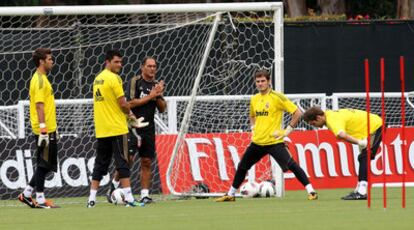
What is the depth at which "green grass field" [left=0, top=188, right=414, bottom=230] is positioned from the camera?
13.9m

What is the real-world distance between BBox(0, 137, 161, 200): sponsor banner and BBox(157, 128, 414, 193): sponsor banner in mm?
532

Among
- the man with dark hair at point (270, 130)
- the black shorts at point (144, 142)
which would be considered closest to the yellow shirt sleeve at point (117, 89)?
the black shorts at point (144, 142)

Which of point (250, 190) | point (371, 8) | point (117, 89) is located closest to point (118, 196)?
point (117, 89)

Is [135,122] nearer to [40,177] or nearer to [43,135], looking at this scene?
[43,135]

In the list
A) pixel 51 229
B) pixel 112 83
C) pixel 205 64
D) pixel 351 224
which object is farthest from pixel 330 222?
pixel 205 64

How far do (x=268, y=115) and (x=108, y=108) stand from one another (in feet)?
8.01

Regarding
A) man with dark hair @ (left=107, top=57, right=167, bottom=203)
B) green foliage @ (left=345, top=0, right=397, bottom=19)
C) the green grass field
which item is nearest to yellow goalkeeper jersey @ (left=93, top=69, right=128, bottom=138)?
man with dark hair @ (left=107, top=57, right=167, bottom=203)

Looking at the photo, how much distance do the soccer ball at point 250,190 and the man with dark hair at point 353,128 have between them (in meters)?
1.40

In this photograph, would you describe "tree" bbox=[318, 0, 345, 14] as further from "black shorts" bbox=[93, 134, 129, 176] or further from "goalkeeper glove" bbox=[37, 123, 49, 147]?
"goalkeeper glove" bbox=[37, 123, 49, 147]

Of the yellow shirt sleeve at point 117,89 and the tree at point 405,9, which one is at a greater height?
the tree at point 405,9

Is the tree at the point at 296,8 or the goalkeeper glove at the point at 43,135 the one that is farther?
the tree at the point at 296,8

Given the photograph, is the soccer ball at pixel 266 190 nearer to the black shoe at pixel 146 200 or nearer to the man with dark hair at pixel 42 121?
the black shoe at pixel 146 200

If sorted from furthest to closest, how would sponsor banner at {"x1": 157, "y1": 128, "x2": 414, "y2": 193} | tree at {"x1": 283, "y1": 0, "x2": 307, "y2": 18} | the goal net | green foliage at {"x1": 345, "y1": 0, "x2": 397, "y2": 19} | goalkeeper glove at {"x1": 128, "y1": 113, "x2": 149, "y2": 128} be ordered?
green foliage at {"x1": 345, "y1": 0, "x2": 397, "y2": 19}
tree at {"x1": 283, "y1": 0, "x2": 307, "y2": 18}
sponsor banner at {"x1": 157, "y1": 128, "x2": 414, "y2": 193}
the goal net
goalkeeper glove at {"x1": 128, "y1": 113, "x2": 149, "y2": 128}

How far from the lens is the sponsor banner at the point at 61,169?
20.6 meters
